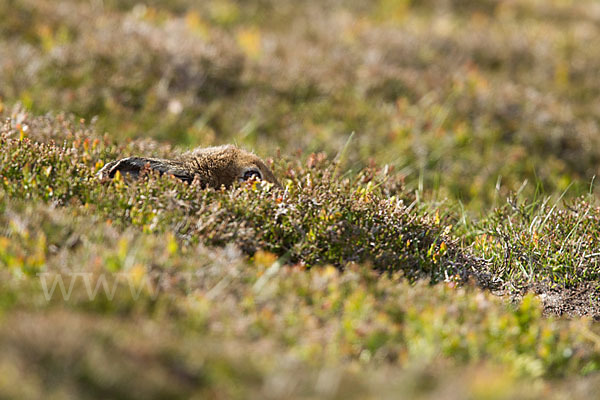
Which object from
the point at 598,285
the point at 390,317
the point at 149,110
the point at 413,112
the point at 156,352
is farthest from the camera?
the point at 413,112

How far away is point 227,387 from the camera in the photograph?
2801 millimetres

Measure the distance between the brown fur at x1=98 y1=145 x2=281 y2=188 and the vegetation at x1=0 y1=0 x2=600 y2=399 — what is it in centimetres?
30

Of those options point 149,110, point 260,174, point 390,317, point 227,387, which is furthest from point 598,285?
point 149,110

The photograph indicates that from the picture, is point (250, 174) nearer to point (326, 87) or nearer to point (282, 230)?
point (282, 230)

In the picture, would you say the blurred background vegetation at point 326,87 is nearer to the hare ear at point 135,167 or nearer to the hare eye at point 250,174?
the hare eye at point 250,174

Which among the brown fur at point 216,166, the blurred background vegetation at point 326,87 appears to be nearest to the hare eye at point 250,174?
the brown fur at point 216,166

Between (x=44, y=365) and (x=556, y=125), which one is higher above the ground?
(x=44, y=365)

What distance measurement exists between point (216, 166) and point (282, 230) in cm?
105

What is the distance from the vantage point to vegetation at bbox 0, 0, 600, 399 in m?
2.96

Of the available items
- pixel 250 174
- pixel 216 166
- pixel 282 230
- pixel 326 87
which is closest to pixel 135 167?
pixel 216 166

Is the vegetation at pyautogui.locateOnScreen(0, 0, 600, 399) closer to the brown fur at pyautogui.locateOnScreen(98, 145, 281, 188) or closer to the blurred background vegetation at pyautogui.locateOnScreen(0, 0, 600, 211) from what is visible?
the blurred background vegetation at pyautogui.locateOnScreen(0, 0, 600, 211)

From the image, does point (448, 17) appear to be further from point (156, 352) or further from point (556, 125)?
point (156, 352)

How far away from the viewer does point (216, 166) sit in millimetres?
5320

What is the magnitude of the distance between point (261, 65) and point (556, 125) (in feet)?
14.2
